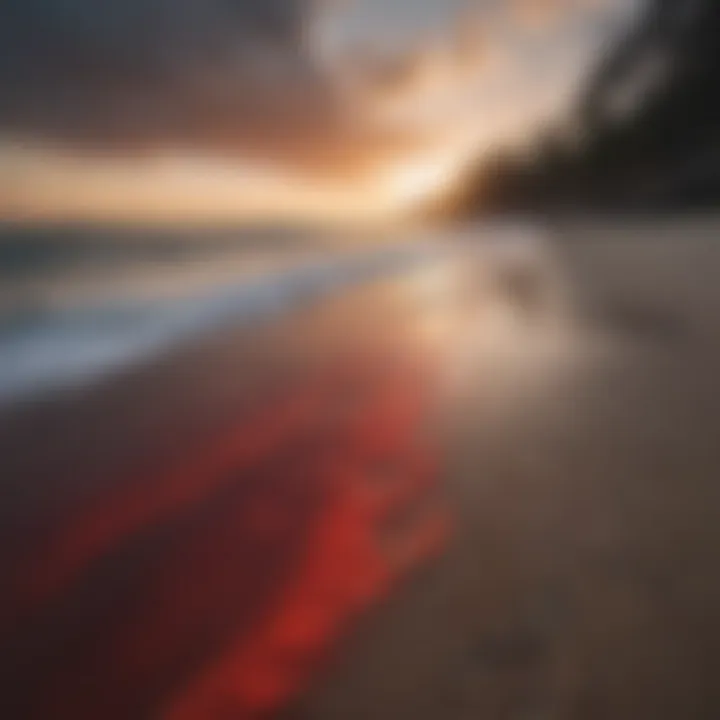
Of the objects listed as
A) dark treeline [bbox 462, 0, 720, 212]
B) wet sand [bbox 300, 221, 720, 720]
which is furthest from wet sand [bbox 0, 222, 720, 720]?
dark treeline [bbox 462, 0, 720, 212]

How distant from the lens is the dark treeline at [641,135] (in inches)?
49.7

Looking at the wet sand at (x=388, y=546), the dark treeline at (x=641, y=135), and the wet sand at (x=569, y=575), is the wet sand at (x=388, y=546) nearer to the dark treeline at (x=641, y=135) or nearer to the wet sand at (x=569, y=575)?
the wet sand at (x=569, y=575)

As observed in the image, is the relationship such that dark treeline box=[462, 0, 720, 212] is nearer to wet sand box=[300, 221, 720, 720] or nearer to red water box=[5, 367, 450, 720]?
wet sand box=[300, 221, 720, 720]

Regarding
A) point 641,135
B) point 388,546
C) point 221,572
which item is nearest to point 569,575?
point 388,546

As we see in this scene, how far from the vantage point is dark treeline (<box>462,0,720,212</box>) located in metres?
1.26

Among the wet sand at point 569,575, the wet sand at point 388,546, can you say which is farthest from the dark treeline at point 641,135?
the wet sand at point 569,575

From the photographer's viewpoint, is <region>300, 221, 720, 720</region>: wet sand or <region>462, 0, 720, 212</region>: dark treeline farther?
<region>462, 0, 720, 212</region>: dark treeline

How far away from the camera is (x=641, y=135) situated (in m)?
1.57

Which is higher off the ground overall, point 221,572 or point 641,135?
point 641,135

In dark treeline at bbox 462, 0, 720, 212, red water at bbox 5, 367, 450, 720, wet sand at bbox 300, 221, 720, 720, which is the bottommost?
wet sand at bbox 300, 221, 720, 720

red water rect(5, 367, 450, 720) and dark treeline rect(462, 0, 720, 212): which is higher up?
dark treeline rect(462, 0, 720, 212)

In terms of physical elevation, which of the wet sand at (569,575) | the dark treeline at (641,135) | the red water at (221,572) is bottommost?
the wet sand at (569,575)

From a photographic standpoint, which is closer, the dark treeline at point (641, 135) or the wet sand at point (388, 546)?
the wet sand at point (388, 546)

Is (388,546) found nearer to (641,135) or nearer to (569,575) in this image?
(569,575)
